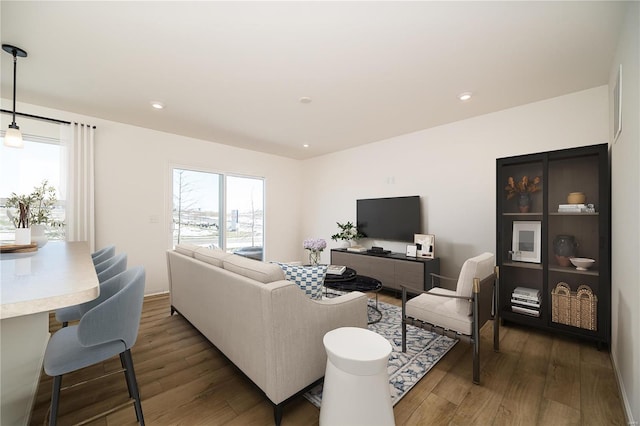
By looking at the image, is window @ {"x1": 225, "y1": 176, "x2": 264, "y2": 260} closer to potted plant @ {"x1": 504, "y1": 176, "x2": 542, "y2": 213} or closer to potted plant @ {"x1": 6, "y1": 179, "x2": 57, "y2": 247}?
potted plant @ {"x1": 6, "y1": 179, "x2": 57, "y2": 247}

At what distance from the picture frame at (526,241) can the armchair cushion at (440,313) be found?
1.26 metres

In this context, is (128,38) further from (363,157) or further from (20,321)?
(363,157)

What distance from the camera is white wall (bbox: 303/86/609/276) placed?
9.32 feet

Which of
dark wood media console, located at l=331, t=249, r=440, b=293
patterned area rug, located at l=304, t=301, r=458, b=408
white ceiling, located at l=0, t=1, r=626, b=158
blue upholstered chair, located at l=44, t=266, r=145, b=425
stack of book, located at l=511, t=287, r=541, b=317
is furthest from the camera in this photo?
dark wood media console, located at l=331, t=249, r=440, b=293

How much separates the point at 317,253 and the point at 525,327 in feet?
8.19

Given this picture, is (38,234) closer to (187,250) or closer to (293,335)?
(187,250)

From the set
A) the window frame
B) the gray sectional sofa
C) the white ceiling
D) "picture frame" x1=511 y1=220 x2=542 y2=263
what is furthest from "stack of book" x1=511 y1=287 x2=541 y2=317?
the window frame

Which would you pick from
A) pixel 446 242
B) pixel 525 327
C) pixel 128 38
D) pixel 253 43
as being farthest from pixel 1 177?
pixel 525 327

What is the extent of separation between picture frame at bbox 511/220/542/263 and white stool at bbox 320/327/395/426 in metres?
2.41

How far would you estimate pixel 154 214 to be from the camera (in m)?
4.11

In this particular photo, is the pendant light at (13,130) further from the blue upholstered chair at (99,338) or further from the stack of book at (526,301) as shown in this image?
the stack of book at (526,301)

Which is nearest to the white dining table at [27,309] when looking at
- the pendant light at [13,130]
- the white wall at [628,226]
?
the pendant light at [13,130]

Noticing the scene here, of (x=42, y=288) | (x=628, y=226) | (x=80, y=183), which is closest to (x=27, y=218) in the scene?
(x=80, y=183)

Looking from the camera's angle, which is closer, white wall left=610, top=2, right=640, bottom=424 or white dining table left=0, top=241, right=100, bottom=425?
white dining table left=0, top=241, right=100, bottom=425
